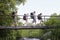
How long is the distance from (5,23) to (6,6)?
2.38 metres

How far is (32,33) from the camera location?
10500 centimetres

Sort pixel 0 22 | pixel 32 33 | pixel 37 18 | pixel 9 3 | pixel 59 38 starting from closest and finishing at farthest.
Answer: pixel 37 18 → pixel 0 22 → pixel 9 3 → pixel 59 38 → pixel 32 33

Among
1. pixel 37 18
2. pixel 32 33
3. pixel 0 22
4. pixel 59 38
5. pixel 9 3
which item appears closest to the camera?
pixel 37 18

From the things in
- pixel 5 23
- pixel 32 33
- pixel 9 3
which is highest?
pixel 9 3

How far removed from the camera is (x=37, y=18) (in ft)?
86.8

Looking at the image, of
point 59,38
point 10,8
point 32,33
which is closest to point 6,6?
point 10,8

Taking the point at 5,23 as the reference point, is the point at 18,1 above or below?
above

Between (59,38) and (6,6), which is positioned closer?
(6,6)

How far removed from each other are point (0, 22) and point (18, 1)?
534 centimetres

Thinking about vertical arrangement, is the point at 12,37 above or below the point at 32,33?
above

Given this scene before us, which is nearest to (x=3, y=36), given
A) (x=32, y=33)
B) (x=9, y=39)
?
(x=9, y=39)

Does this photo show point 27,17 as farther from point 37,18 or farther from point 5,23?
point 5,23

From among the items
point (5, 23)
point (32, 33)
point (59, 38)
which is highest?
point (5, 23)

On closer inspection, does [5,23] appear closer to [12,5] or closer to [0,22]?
[0,22]
